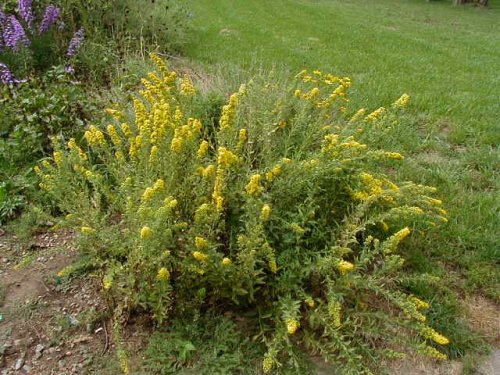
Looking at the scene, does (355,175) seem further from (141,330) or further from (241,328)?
(141,330)

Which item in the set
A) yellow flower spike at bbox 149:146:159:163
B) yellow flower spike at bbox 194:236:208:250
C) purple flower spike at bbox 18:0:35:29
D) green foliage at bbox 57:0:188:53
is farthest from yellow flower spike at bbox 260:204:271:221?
purple flower spike at bbox 18:0:35:29

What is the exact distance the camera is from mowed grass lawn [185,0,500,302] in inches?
115

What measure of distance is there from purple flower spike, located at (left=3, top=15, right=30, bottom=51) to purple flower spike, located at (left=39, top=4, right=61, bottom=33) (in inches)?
18.6

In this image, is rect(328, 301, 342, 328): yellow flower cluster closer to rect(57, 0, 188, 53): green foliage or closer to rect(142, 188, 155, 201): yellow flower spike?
rect(142, 188, 155, 201): yellow flower spike

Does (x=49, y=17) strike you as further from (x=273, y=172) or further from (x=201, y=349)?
(x=201, y=349)

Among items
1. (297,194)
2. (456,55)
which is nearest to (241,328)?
(297,194)

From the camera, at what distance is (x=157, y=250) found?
6.73 ft

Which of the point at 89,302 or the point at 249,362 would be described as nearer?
the point at 249,362

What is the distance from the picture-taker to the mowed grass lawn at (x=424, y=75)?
293 cm

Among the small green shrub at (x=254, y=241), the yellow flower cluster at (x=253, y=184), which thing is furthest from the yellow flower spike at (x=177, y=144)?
the yellow flower cluster at (x=253, y=184)

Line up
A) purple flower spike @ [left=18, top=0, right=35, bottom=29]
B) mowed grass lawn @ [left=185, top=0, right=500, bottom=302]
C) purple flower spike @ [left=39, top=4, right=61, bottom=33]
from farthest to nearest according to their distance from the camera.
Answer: purple flower spike @ [left=39, top=4, right=61, bottom=33] < purple flower spike @ [left=18, top=0, right=35, bottom=29] < mowed grass lawn @ [left=185, top=0, right=500, bottom=302]

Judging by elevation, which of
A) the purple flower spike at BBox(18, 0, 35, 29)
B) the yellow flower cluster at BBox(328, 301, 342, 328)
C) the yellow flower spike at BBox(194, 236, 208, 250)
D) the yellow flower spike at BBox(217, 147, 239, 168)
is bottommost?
the yellow flower cluster at BBox(328, 301, 342, 328)

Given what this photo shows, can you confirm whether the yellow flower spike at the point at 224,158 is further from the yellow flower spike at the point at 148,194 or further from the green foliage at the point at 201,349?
the green foliage at the point at 201,349

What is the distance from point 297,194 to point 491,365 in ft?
4.20
